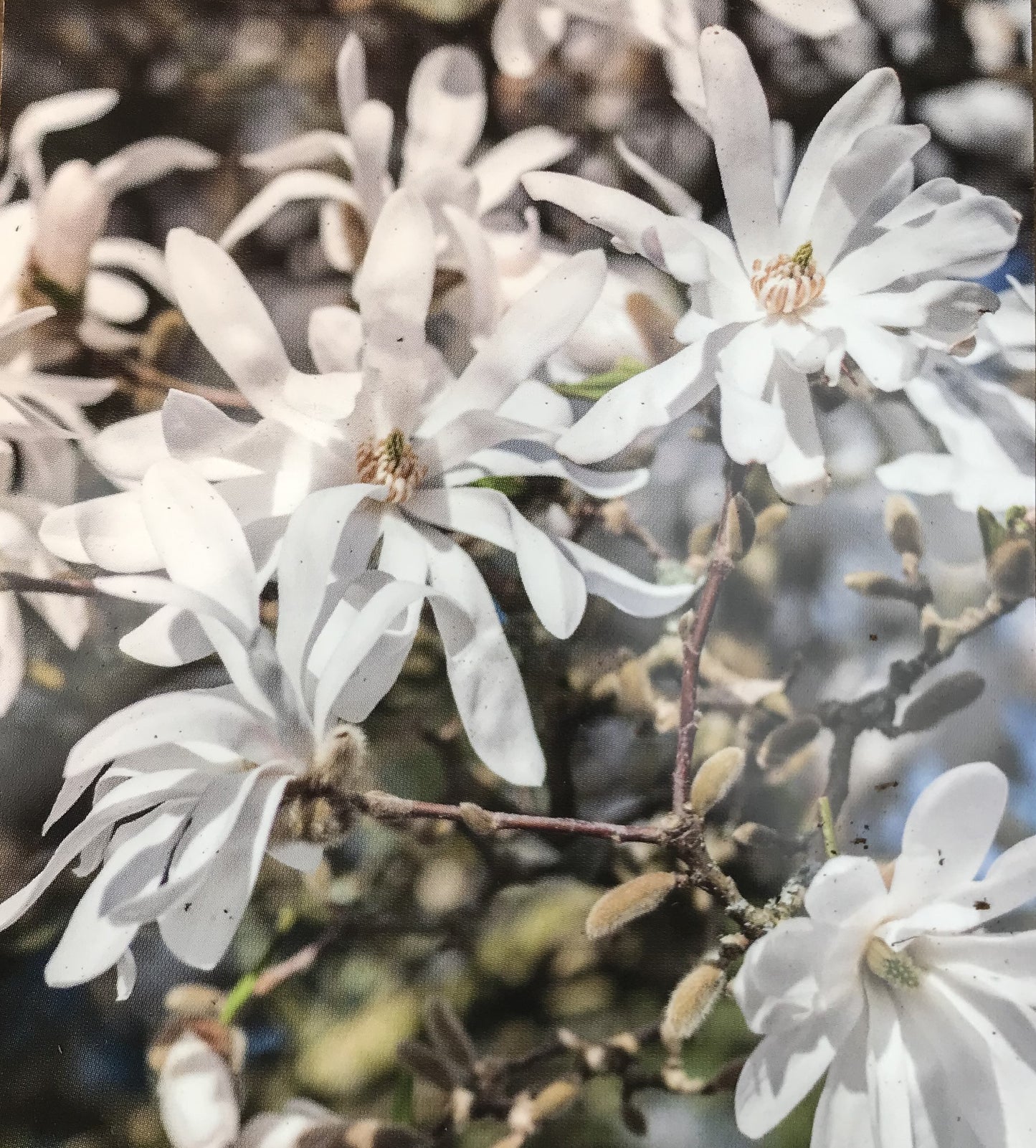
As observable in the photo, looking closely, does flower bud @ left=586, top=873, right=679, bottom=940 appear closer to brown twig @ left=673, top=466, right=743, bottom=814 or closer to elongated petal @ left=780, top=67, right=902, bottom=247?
brown twig @ left=673, top=466, right=743, bottom=814

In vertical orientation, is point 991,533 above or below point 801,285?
below

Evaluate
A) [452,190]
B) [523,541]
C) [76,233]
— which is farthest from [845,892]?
[76,233]

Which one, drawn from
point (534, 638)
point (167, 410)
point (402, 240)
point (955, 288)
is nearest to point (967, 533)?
point (955, 288)

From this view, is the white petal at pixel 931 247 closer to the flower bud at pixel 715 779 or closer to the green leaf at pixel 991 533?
the green leaf at pixel 991 533

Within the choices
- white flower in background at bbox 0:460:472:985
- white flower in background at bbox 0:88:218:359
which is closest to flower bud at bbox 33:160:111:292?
white flower in background at bbox 0:88:218:359

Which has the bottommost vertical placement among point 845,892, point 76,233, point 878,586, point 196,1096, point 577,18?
point 196,1096

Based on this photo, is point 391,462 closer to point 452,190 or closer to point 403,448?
point 403,448

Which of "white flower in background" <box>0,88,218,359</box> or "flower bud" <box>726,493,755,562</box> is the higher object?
"white flower in background" <box>0,88,218,359</box>
